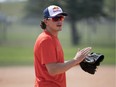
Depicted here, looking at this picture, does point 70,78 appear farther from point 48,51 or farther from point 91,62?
point 48,51

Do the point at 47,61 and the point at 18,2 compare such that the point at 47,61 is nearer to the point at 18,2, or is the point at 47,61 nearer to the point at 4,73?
the point at 4,73

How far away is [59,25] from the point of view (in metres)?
4.24

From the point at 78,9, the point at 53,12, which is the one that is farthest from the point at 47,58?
the point at 78,9

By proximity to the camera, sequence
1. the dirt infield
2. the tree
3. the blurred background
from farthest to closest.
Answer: the tree, the blurred background, the dirt infield

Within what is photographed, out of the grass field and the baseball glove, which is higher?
the baseball glove

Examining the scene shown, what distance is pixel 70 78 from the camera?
42.9ft

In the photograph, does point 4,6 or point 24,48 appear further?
point 4,6

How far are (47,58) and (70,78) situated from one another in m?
9.04

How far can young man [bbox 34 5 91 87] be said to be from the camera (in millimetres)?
4074

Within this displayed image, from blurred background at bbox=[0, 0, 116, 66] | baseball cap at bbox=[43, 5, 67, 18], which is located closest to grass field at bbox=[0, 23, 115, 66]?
blurred background at bbox=[0, 0, 116, 66]

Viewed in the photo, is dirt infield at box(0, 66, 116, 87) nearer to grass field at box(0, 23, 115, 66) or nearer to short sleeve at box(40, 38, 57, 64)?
grass field at box(0, 23, 115, 66)

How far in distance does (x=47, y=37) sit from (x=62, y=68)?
347 mm

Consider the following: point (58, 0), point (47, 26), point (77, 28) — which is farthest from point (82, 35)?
point (47, 26)

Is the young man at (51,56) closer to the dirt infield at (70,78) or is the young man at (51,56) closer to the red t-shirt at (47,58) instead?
the red t-shirt at (47,58)
